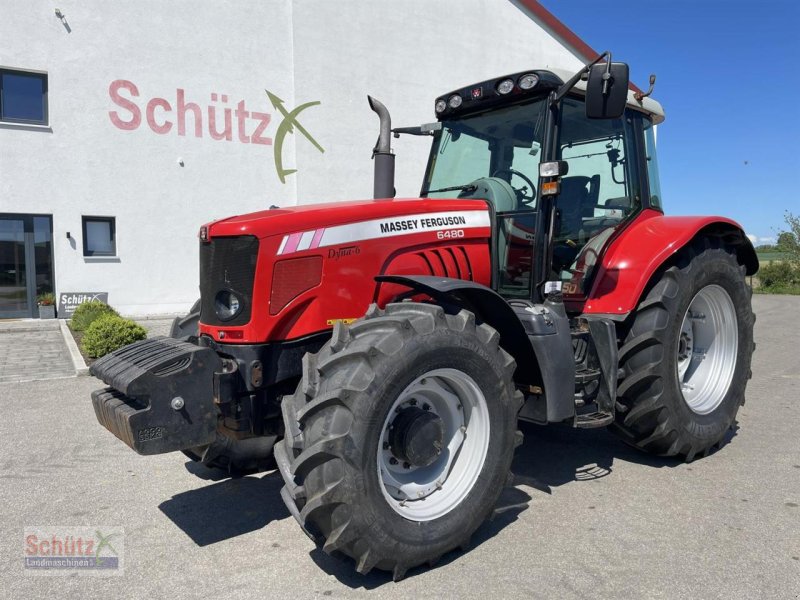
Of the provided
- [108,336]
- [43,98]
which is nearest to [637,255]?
[108,336]

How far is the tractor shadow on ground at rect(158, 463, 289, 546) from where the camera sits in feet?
10.7

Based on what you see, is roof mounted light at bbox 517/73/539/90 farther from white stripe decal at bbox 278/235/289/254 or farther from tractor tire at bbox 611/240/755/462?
white stripe decal at bbox 278/235/289/254

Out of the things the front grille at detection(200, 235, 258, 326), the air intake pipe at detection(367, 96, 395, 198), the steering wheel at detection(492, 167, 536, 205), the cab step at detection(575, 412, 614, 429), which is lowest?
the cab step at detection(575, 412, 614, 429)

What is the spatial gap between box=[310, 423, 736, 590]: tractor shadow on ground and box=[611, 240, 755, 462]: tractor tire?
29cm

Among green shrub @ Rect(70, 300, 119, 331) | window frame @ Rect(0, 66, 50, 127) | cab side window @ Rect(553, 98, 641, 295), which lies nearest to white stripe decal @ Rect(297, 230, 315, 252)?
cab side window @ Rect(553, 98, 641, 295)

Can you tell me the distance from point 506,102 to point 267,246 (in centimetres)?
198

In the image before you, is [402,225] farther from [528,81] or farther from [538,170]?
[528,81]

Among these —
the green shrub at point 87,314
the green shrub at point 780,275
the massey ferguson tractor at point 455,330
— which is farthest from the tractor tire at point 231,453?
the green shrub at point 780,275

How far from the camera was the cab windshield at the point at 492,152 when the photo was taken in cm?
387

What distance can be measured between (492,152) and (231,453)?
2.54 m

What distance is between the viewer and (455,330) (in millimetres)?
2832

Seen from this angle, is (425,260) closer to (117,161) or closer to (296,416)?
(296,416)

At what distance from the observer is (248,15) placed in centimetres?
1402
